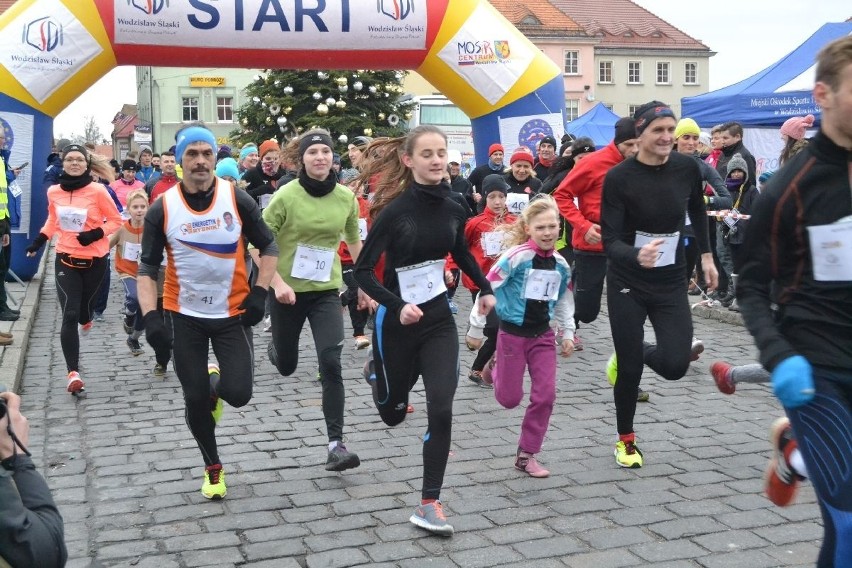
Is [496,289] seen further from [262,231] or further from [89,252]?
[89,252]

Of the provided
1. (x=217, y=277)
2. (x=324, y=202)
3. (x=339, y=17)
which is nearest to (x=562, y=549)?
(x=217, y=277)

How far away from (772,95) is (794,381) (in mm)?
14102

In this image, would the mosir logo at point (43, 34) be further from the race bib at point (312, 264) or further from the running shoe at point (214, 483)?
the running shoe at point (214, 483)

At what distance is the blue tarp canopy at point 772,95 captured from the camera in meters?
16.1

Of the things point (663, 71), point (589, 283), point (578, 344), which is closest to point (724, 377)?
point (589, 283)

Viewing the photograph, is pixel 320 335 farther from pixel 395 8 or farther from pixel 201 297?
pixel 395 8

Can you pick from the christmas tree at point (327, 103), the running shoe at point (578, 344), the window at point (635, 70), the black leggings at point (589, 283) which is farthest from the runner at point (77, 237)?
the window at point (635, 70)

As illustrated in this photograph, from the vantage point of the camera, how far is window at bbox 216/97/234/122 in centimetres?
6650

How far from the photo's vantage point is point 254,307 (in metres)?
5.57

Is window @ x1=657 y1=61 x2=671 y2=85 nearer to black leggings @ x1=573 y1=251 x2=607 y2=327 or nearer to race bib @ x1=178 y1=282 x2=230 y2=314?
black leggings @ x1=573 y1=251 x2=607 y2=327

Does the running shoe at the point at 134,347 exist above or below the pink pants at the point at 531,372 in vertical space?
below

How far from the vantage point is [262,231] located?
5797 mm

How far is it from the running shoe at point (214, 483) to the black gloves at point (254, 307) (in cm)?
77

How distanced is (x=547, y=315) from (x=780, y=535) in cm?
195
